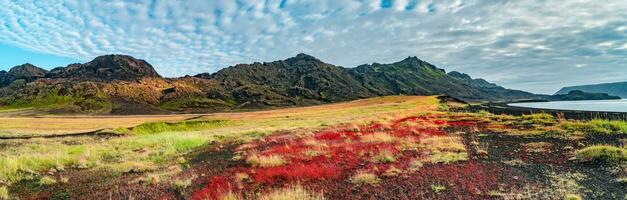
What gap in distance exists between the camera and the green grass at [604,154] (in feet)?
45.1

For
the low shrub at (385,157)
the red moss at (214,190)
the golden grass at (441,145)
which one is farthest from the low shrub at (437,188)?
the golden grass at (441,145)

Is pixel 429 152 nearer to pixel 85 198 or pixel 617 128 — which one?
pixel 85 198

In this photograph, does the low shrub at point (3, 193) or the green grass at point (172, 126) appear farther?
the green grass at point (172, 126)

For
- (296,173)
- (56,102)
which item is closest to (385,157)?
(296,173)

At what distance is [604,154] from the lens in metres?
14.2

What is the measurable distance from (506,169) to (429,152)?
428 cm

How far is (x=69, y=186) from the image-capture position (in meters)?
15.1

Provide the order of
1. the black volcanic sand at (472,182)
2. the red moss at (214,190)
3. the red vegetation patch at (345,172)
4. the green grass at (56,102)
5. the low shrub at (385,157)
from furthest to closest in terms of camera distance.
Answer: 1. the green grass at (56,102)
2. the low shrub at (385,157)
3. the red vegetation patch at (345,172)
4. the red moss at (214,190)
5. the black volcanic sand at (472,182)

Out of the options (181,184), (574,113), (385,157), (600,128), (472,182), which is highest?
(600,128)

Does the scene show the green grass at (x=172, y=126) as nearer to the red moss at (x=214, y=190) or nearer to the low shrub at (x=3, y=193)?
the low shrub at (x=3, y=193)

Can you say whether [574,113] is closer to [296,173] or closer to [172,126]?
[172,126]

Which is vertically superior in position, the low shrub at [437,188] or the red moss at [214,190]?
the low shrub at [437,188]

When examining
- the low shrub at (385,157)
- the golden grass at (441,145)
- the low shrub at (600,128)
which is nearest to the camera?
the low shrub at (385,157)

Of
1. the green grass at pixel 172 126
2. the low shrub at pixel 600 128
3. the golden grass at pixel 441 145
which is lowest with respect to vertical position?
the green grass at pixel 172 126
